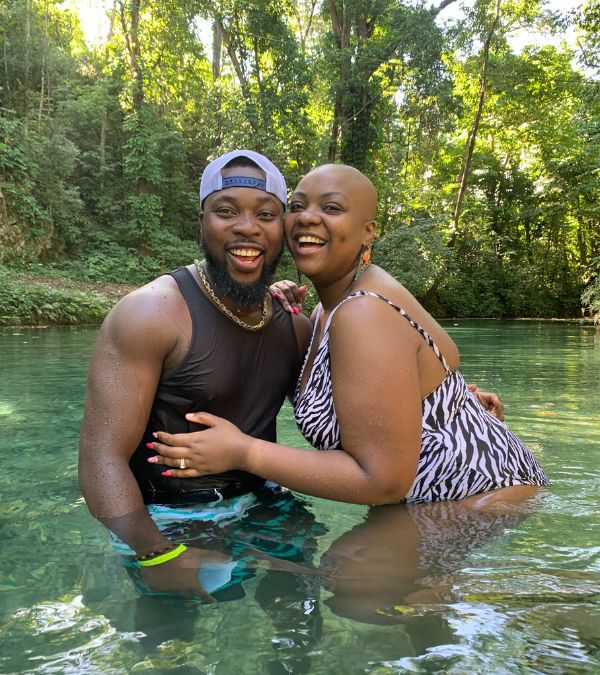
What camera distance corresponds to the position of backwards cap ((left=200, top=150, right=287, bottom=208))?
A: 2.49 m

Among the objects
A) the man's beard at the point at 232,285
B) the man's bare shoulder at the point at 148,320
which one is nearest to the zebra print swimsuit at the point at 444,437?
the man's beard at the point at 232,285

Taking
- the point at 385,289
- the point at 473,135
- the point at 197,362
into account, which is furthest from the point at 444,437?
the point at 473,135

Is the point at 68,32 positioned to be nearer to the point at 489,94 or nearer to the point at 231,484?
the point at 489,94

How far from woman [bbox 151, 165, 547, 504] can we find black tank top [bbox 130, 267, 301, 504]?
0.43 ft

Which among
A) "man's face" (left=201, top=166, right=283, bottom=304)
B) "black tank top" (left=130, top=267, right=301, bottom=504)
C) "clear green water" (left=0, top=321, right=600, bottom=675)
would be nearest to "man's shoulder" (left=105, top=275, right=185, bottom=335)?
"black tank top" (left=130, top=267, right=301, bottom=504)

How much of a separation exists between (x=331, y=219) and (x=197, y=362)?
77 centimetres

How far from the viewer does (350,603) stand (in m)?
1.80

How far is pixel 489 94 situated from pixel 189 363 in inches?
1070

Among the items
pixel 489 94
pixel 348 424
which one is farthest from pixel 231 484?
pixel 489 94

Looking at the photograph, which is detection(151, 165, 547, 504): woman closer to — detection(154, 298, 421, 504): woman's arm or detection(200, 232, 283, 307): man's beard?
detection(154, 298, 421, 504): woman's arm

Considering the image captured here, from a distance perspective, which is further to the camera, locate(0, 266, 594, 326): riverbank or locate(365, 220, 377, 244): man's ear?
locate(0, 266, 594, 326): riverbank

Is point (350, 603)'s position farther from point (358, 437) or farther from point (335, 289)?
point (335, 289)

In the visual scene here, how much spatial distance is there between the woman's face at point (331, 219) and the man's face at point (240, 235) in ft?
0.48

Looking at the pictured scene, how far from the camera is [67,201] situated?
2200 centimetres
